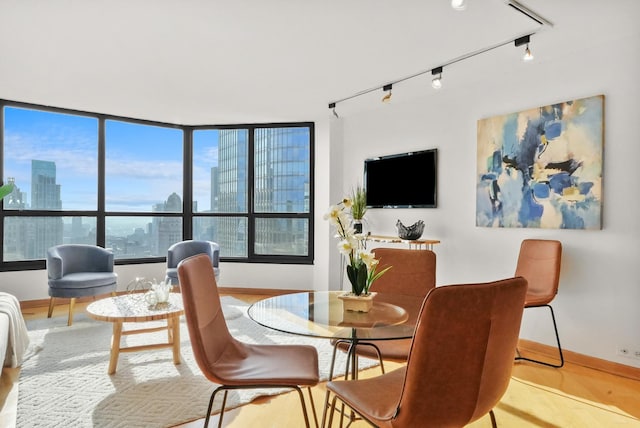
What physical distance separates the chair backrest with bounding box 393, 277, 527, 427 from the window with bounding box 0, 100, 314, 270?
463cm

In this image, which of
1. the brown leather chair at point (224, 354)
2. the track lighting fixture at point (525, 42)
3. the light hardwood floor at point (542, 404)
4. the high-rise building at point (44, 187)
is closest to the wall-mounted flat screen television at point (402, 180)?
the track lighting fixture at point (525, 42)

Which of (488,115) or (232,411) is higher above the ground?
(488,115)

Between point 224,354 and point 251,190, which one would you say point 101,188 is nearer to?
point 251,190

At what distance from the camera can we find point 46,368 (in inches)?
119

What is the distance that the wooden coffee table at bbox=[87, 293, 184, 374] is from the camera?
115 inches

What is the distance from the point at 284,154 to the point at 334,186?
3.28ft

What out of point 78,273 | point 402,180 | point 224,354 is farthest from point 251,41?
point 78,273

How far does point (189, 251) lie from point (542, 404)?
167 inches

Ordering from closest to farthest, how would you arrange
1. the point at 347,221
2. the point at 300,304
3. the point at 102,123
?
the point at 347,221 < the point at 300,304 < the point at 102,123

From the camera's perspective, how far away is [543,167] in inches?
137

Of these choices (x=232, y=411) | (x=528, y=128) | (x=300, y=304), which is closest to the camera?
(x=300, y=304)

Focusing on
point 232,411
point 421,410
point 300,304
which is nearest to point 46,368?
point 232,411

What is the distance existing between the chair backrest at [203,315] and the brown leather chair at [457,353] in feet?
2.46

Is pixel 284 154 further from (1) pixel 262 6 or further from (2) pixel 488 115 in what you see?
(1) pixel 262 6
